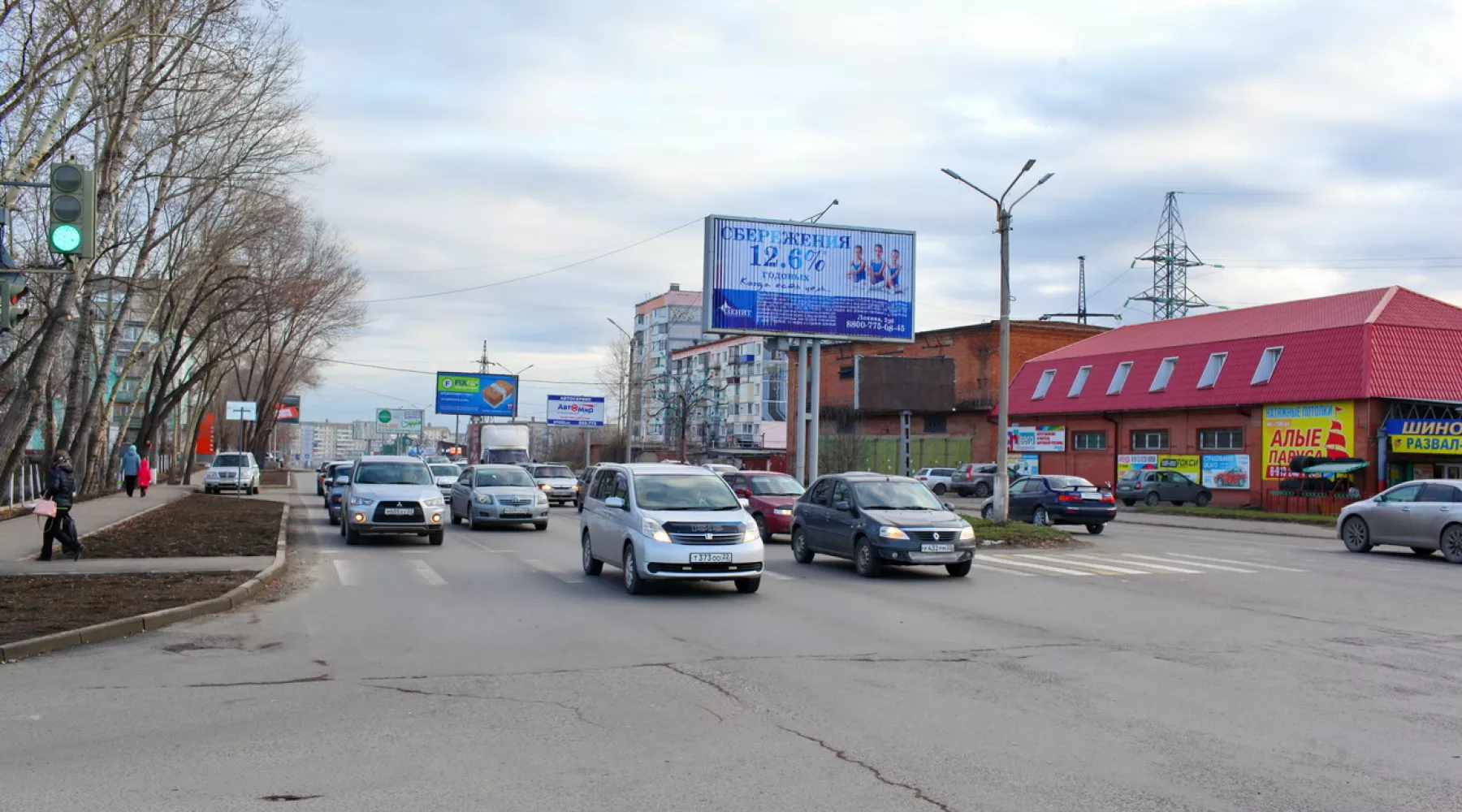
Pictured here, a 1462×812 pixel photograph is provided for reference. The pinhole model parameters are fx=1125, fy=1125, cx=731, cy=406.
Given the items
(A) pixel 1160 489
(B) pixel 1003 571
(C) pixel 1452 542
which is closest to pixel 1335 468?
(A) pixel 1160 489

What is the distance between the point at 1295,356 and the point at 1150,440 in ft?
26.9

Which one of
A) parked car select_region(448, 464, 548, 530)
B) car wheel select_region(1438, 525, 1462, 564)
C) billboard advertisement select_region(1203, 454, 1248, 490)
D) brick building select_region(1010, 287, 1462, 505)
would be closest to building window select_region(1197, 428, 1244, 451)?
brick building select_region(1010, 287, 1462, 505)

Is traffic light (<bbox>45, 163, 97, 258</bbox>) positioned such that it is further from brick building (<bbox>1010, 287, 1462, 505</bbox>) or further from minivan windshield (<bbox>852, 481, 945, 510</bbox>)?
brick building (<bbox>1010, 287, 1462, 505</bbox>)

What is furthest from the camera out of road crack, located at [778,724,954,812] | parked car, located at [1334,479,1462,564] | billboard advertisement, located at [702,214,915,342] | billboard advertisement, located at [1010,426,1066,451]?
billboard advertisement, located at [1010,426,1066,451]

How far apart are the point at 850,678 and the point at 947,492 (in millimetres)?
50332

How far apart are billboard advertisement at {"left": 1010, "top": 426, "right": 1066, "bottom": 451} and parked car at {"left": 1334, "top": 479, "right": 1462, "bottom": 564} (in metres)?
28.8

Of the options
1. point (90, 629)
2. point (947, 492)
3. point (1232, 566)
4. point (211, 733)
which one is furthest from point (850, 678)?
point (947, 492)

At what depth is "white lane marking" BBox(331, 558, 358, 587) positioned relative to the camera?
610 inches

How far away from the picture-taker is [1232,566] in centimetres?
1933

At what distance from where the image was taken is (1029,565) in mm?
19141

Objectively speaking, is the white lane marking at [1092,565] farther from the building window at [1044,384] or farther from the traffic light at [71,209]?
the building window at [1044,384]

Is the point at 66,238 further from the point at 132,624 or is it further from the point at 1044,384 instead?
the point at 1044,384

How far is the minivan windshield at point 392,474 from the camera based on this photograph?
22469 mm

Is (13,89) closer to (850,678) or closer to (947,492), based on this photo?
(850,678)
